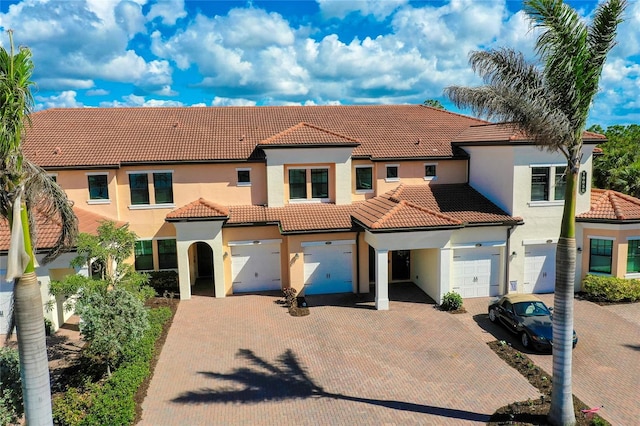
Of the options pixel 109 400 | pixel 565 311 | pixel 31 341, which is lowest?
pixel 109 400

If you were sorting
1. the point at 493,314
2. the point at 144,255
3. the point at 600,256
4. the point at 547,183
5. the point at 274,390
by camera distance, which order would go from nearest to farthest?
the point at 274,390 < the point at 493,314 < the point at 547,183 < the point at 600,256 < the point at 144,255

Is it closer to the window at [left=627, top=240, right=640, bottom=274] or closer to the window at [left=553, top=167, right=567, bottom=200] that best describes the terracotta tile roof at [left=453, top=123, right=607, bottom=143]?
the window at [left=553, top=167, right=567, bottom=200]

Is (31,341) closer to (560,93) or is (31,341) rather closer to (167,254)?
(560,93)

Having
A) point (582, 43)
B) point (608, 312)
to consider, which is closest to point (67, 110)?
point (582, 43)

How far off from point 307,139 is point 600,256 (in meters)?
15.2

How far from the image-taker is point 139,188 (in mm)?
23328

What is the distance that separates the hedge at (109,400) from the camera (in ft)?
37.2

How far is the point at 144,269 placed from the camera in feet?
77.6

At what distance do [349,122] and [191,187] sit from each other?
10.8m

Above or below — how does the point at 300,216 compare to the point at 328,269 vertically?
above

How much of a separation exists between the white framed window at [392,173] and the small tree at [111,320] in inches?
588

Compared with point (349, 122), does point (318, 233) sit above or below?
below

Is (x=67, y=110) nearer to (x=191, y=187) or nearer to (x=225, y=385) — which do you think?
(x=191, y=187)

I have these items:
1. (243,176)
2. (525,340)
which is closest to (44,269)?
(243,176)
